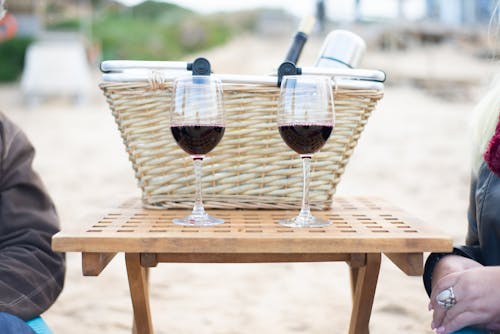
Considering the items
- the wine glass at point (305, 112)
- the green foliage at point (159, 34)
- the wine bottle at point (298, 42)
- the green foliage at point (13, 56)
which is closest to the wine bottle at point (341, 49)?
the wine bottle at point (298, 42)

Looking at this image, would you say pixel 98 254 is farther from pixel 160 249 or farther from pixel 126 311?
pixel 126 311

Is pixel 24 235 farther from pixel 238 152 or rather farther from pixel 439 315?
pixel 439 315

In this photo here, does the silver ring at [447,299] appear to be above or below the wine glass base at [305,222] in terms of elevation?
below

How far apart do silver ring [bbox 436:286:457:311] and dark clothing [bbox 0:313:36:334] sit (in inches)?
31.8

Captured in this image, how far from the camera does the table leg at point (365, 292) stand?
4.98ft

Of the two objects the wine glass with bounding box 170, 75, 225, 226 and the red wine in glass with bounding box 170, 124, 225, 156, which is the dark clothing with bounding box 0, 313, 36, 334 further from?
the red wine in glass with bounding box 170, 124, 225, 156

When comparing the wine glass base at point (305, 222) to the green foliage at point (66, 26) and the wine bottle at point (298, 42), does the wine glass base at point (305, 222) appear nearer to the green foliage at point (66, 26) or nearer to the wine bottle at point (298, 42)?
the wine bottle at point (298, 42)

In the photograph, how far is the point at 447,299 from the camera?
4.28 ft

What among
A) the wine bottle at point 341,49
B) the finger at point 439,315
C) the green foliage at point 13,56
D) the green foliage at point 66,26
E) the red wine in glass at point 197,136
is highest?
the wine bottle at point 341,49

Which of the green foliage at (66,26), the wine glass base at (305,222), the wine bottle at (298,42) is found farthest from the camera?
the green foliage at (66,26)

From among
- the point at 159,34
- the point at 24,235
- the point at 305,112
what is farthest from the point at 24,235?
the point at 159,34

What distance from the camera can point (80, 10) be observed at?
26.6 meters

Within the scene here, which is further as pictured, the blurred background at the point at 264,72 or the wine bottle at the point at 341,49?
the blurred background at the point at 264,72

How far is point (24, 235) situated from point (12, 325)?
28 cm
